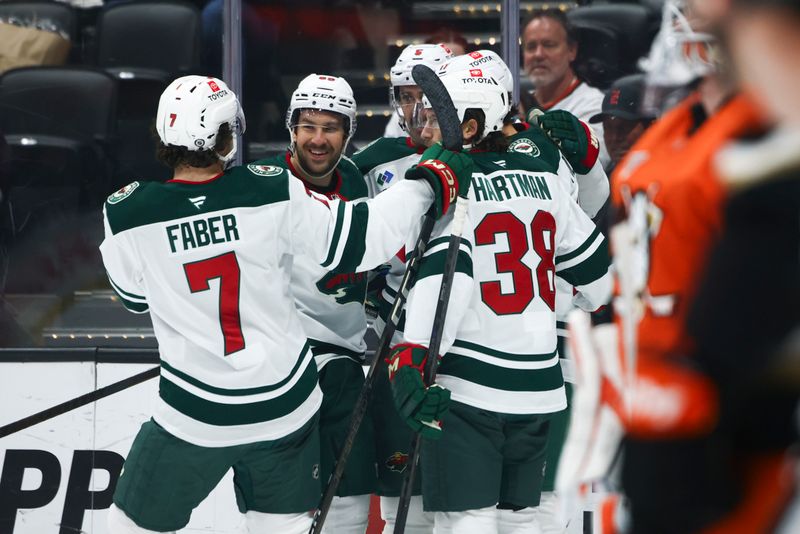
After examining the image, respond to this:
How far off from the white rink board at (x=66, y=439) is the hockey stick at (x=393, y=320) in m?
0.90

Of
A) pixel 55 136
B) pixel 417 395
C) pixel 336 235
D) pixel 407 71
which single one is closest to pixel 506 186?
pixel 336 235

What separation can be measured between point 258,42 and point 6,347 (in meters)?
1.26

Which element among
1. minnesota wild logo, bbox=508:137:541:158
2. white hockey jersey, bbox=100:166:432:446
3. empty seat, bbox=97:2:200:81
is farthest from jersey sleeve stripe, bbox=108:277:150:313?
empty seat, bbox=97:2:200:81

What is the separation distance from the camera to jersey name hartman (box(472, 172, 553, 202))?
8.29ft

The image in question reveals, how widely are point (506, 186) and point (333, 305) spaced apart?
1.83ft

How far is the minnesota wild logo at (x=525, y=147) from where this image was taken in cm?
265

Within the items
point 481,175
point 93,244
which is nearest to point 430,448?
point 481,175

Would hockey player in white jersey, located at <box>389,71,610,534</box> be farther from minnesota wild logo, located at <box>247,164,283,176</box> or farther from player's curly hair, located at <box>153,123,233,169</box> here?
player's curly hair, located at <box>153,123,233,169</box>

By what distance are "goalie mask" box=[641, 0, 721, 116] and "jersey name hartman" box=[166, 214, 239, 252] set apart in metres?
1.24

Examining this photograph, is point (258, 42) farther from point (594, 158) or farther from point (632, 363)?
point (632, 363)

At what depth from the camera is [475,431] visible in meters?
2.57

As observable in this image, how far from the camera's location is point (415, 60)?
3.04 m

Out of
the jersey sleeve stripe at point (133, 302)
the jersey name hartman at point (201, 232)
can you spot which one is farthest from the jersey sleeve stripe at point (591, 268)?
the jersey sleeve stripe at point (133, 302)

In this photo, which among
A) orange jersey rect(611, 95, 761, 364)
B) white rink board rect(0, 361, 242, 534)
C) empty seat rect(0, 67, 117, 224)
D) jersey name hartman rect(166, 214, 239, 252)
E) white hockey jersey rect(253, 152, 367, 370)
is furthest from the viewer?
empty seat rect(0, 67, 117, 224)
